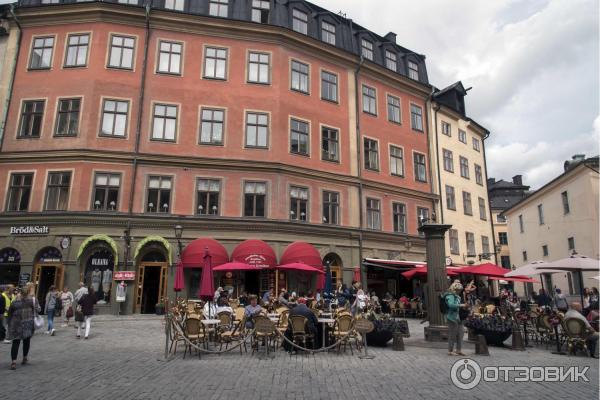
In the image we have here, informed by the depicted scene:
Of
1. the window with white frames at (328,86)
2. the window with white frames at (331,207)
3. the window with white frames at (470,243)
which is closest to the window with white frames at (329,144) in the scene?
the window with white frames at (328,86)

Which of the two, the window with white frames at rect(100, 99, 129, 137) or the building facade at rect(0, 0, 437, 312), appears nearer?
the building facade at rect(0, 0, 437, 312)

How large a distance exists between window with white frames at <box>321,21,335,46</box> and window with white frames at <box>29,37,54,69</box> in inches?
673

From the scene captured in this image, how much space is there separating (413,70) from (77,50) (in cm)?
2481

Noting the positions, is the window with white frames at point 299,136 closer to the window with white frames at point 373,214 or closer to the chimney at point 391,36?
the window with white frames at point 373,214

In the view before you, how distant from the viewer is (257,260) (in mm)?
21844

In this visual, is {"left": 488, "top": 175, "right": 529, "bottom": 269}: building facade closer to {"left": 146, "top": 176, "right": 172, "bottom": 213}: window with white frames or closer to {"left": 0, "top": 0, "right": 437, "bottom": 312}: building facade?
{"left": 0, "top": 0, "right": 437, "bottom": 312}: building facade

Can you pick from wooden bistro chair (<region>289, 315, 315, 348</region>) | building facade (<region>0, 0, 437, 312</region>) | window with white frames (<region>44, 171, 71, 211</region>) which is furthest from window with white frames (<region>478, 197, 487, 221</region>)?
window with white frames (<region>44, 171, 71, 211</region>)

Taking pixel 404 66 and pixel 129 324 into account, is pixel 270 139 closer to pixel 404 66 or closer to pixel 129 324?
pixel 129 324

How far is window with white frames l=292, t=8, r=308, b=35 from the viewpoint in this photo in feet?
91.6

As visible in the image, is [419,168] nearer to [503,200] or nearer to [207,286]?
[207,286]

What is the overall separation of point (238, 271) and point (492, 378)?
1611 centimetres

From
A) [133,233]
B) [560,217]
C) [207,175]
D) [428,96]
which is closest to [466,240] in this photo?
[560,217]

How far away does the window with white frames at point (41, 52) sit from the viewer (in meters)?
24.4

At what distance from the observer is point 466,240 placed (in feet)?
119
